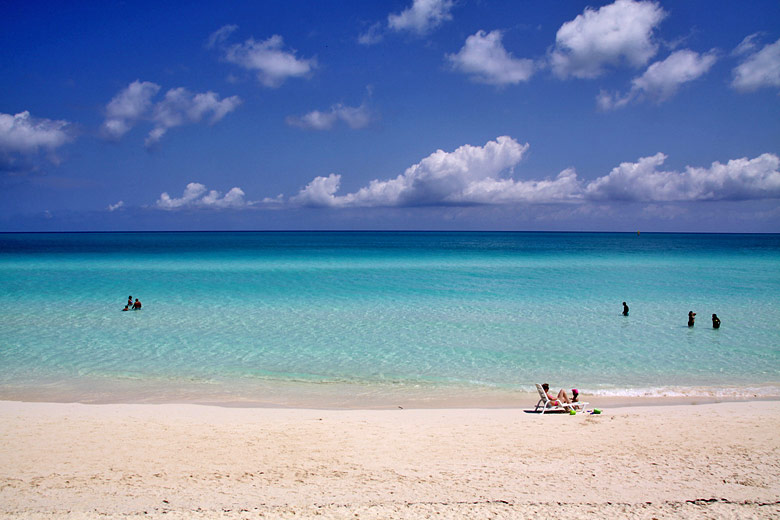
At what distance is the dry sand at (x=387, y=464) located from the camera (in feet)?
20.1

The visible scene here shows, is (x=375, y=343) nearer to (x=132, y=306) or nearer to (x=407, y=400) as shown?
(x=407, y=400)

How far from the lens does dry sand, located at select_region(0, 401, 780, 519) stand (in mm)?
6141

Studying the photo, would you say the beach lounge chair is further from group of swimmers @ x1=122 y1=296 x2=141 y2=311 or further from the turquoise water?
group of swimmers @ x1=122 y1=296 x2=141 y2=311

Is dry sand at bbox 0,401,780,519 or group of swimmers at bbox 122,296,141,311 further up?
group of swimmers at bbox 122,296,141,311

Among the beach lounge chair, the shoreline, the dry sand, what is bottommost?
the shoreline

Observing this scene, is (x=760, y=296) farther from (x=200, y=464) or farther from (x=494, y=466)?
(x=200, y=464)

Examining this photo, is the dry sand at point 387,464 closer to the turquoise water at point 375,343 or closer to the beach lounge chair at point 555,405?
the beach lounge chair at point 555,405

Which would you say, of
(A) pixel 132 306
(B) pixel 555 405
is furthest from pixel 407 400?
(A) pixel 132 306

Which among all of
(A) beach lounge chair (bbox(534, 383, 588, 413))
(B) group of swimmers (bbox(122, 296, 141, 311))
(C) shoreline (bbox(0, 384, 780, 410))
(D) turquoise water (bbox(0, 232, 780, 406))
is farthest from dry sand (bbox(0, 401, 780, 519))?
(B) group of swimmers (bbox(122, 296, 141, 311))

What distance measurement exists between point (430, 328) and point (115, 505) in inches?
555

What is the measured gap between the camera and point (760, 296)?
27.4 metres

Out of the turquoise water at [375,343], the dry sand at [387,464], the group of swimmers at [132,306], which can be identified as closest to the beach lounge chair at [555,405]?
the dry sand at [387,464]

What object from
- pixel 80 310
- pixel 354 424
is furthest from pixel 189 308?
pixel 354 424

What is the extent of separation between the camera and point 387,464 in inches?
297
